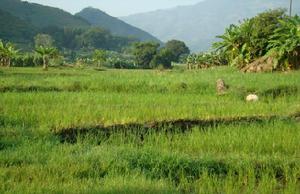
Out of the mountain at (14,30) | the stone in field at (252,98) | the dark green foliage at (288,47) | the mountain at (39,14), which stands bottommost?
the stone in field at (252,98)

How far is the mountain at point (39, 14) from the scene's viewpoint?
136 meters

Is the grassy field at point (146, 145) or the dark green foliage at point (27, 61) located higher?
the dark green foliage at point (27, 61)

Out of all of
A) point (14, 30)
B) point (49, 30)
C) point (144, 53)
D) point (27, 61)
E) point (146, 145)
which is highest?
point (49, 30)

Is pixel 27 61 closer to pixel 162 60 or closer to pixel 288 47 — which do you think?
pixel 162 60

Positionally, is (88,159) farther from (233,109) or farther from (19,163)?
(233,109)

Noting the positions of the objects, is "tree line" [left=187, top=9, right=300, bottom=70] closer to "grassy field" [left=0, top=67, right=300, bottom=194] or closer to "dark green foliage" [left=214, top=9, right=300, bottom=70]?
"dark green foliage" [left=214, top=9, right=300, bottom=70]

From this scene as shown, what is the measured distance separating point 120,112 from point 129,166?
417cm

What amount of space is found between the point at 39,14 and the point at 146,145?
144248 millimetres

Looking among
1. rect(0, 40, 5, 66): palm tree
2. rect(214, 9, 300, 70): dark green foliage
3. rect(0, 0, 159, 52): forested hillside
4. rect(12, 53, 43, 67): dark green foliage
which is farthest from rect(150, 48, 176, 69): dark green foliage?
rect(214, 9, 300, 70): dark green foliage

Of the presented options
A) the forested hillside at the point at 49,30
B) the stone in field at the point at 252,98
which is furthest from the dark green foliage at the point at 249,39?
the forested hillside at the point at 49,30

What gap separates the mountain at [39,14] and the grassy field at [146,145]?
125 metres

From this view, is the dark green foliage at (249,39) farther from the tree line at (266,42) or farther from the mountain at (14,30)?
the mountain at (14,30)

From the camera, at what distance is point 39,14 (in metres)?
146

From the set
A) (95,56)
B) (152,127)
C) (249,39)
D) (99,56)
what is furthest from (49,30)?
(152,127)
